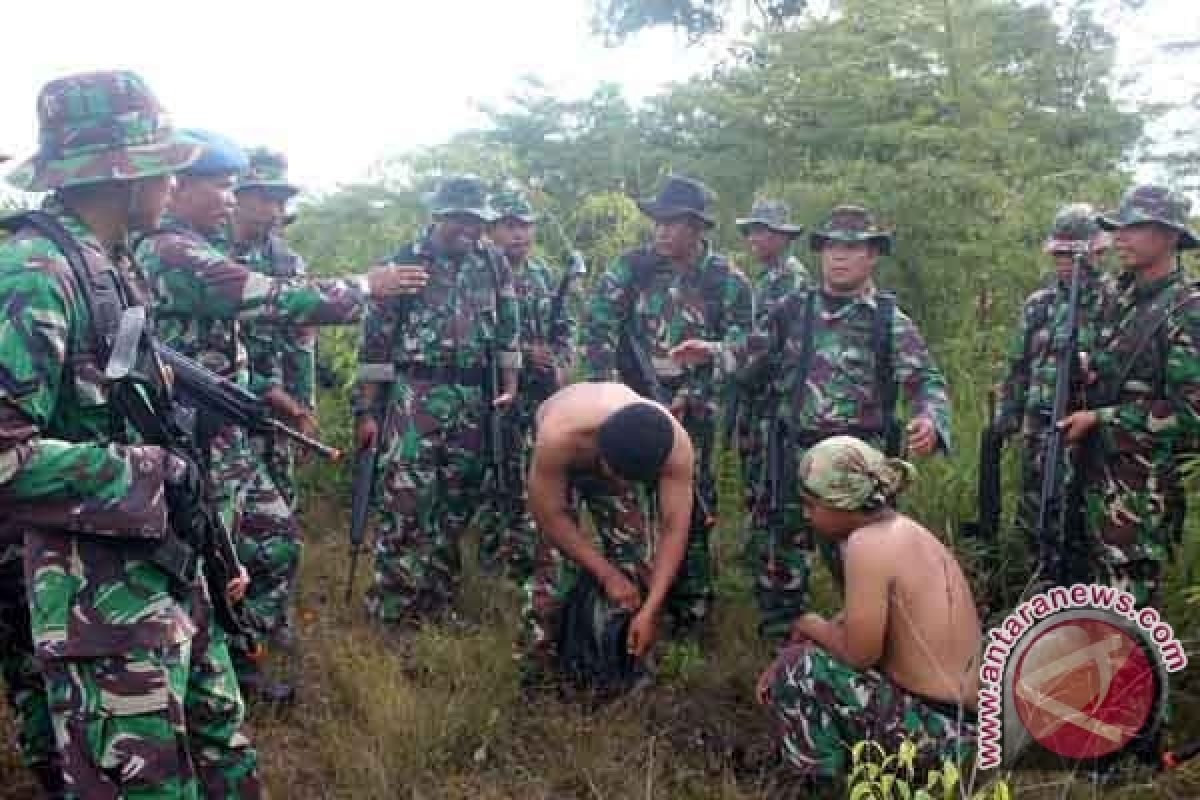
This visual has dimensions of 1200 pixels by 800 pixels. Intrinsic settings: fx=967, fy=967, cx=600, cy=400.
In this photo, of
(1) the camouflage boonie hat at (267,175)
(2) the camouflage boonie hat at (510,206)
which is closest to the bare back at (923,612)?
(1) the camouflage boonie hat at (267,175)

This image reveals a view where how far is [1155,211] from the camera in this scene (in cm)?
414

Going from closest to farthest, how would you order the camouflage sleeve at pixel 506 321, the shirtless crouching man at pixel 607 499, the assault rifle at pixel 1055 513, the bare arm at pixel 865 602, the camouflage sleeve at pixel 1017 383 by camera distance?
1. the bare arm at pixel 865 602
2. the shirtless crouching man at pixel 607 499
3. the assault rifle at pixel 1055 513
4. the camouflage sleeve at pixel 506 321
5. the camouflage sleeve at pixel 1017 383

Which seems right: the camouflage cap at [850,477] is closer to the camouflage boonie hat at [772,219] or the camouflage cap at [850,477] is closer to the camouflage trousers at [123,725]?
the camouflage trousers at [123,725]

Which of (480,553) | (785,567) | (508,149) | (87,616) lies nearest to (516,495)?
(480,553)

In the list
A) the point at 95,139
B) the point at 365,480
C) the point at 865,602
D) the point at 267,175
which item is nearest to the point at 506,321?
the point at 365,480

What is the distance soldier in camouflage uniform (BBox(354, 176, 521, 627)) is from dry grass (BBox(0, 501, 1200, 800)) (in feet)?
1.57

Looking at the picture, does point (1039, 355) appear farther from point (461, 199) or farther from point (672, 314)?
point (461, 199)

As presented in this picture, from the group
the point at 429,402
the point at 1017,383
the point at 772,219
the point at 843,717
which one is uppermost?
the point at 772,219

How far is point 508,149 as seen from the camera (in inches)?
415

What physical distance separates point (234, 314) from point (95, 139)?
0.84m

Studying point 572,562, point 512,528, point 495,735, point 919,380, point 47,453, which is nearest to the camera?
point 47,453

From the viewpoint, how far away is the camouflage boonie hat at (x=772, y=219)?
665 centimetres

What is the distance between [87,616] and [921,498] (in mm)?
4544

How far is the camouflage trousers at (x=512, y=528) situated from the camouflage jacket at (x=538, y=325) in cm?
44
